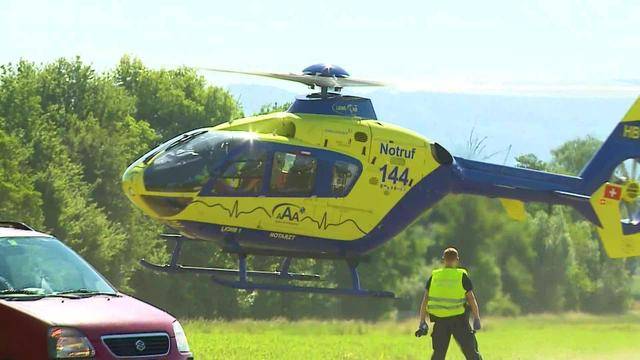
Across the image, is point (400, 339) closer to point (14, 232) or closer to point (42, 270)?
point (14, 232)

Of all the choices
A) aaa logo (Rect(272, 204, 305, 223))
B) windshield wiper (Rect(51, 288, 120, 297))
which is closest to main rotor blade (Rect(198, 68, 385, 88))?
aaa logo (Rect(272, 204, 305, 223))

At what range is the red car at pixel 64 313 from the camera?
10820mm

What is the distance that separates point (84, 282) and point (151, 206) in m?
10.5

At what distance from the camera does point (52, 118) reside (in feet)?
189

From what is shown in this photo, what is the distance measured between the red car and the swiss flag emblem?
16.2 metres

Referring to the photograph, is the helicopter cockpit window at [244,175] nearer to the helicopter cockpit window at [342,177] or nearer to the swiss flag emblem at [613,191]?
the helicopter cockpit window at [342,177]

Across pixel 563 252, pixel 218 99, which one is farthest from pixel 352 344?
pixel 218 99

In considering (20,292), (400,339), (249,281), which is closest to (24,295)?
(20,292)

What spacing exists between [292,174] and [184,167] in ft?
5.82

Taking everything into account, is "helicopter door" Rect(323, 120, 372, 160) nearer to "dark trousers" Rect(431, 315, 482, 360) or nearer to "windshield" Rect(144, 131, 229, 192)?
"windshield" Rect(144, 131, 229, 192)

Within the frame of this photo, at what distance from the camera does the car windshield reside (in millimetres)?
11695

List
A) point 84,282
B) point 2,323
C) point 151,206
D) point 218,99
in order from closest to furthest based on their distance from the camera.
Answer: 1. point 2,323
2. point 84,282
3. point 151,206
4. point 218,99

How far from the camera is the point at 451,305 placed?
54.0 ft

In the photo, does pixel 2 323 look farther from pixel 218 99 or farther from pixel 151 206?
pixel 218 99
